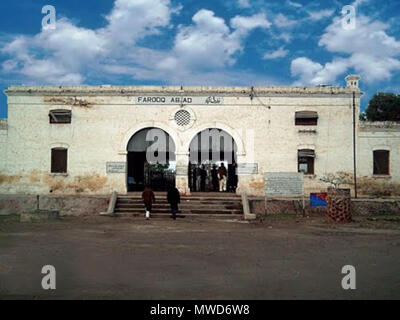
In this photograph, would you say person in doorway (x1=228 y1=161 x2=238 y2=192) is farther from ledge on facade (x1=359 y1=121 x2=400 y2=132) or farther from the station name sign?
ledge on facade (x1=359 y1=121 x2=400 y2=132)

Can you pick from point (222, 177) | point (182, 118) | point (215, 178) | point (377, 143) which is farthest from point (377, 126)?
point (182, 118)

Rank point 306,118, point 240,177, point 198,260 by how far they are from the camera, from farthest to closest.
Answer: point 306,118
point 240,177
point 198,260

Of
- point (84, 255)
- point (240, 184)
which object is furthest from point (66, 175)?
point (84, 255)

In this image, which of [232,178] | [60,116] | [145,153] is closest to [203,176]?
[232,178]

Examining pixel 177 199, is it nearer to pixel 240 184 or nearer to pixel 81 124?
pixel 240 184

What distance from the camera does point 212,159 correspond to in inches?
896

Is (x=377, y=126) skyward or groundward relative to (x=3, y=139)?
skyward

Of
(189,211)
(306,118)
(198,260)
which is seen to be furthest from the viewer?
(306,118)

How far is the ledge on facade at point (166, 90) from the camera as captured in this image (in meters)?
21.1

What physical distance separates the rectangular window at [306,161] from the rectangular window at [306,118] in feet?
4.25

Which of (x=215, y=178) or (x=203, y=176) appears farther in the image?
(x=203, y=176)

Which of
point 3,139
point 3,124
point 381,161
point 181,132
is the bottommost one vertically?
point 381,161

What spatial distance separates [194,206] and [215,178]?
5.70 metres

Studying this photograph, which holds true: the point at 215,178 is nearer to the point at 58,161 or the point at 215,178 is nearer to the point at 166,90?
the point at 166,90
